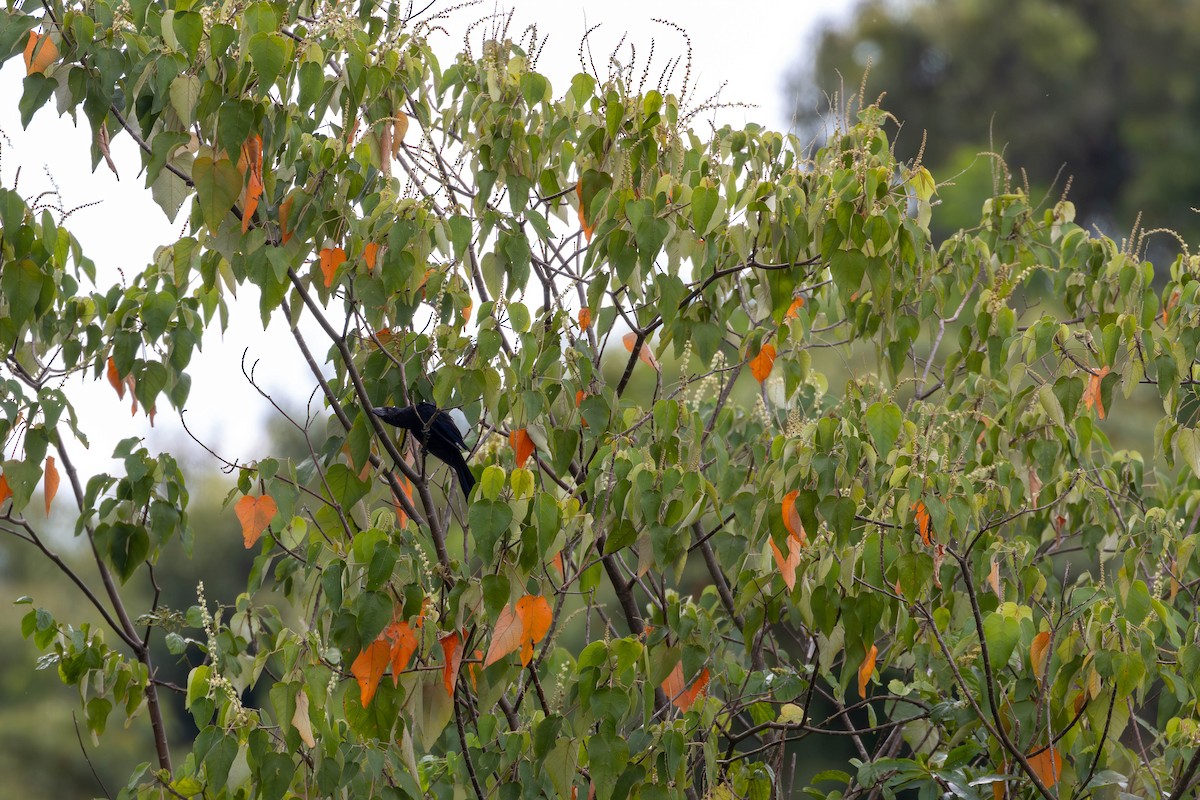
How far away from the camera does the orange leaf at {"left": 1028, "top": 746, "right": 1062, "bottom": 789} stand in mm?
1736

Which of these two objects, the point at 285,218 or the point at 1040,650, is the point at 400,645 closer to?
the point at 285,218

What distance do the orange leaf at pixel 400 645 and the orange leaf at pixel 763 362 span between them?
74 cm

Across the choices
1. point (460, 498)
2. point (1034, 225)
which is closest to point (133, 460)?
point (460, 498)

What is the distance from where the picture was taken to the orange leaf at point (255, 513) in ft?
5.97

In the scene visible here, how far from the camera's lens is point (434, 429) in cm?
185

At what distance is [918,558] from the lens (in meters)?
1.64

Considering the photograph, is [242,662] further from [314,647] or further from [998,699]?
[998,699]

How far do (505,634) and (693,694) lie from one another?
0.45m

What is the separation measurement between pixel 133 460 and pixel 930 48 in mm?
18466

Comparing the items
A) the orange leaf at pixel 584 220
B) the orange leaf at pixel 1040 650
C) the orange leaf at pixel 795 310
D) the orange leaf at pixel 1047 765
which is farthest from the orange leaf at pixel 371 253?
the orange leaf at pixel 1047 765

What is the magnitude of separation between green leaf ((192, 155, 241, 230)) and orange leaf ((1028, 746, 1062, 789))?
1.27 m

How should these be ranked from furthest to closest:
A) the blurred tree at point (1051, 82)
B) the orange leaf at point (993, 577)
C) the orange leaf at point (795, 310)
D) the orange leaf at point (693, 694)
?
the blurred tree at point (1051, 82) < the orange leaf at point (795, 310) < the orange leaf at point (993, 577) < the orange leaf at point (693, 694)

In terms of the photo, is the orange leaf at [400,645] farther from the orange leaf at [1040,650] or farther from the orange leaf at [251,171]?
the orange leaf at [1040,650]

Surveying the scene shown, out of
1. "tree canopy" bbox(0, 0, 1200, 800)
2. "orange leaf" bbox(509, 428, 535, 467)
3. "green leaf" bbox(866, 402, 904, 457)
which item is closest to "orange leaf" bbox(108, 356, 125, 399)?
"tree canopy" bbox(0, 0, 1200, 800)
